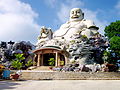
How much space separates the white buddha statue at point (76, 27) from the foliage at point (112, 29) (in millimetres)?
3475

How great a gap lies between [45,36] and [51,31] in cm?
169

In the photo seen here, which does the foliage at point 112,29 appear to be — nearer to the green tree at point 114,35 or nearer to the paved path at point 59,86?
the green tree at point 114,35

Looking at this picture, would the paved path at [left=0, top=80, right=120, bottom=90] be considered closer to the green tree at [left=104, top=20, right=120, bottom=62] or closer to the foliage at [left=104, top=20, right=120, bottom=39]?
the green tree at [left=104, top=20, right=120, bottom=62]

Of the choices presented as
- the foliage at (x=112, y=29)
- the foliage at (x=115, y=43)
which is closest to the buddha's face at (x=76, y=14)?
the foliage at (x=112, y=29)

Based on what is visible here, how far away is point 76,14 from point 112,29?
34.1 ft

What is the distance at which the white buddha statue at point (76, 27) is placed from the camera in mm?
28769

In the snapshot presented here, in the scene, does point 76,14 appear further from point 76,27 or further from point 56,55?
point 56,55

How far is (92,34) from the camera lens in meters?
28.1

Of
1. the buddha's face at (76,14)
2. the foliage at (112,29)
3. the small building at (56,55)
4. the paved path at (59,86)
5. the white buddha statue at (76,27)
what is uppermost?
the buddha's face at (76,14)

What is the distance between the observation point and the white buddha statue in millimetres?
28769

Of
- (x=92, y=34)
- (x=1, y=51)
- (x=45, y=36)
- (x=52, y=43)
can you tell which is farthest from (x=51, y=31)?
(x=1, y=51)

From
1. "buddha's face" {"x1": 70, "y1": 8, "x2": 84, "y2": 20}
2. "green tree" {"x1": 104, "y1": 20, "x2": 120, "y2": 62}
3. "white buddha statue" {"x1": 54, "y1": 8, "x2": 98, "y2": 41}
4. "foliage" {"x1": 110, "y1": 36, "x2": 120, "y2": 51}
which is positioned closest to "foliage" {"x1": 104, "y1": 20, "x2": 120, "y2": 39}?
"green tree" {"x1": 104, "y1": 20, "x2": 120, "y2": 62}

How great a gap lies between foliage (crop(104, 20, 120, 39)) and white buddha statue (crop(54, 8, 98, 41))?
348 centimetres

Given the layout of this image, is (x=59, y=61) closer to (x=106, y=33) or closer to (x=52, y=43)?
(x=52, y=43)
